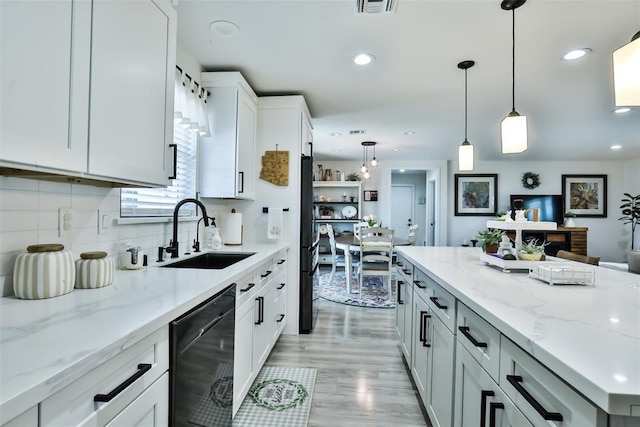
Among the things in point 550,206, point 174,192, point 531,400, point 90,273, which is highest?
point 550,206

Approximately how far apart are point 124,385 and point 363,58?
2499 millimetres

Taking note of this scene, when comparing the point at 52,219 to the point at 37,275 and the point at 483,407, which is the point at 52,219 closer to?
the point at 37,275

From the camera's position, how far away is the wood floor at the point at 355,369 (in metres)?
1.98

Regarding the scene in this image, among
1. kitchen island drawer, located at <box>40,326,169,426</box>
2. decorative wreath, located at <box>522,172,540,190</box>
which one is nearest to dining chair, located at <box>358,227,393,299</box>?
kitchen island drawer, located at <box>40,326,169,426</box>

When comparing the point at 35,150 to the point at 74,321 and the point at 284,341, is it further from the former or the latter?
the point at 284,341

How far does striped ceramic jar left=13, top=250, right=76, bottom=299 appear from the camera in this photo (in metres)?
1.09

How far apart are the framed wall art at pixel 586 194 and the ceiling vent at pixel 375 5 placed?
7.74m

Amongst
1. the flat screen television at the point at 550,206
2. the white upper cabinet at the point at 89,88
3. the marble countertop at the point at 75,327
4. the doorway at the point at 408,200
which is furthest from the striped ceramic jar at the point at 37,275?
the doorway at the point at 408,200

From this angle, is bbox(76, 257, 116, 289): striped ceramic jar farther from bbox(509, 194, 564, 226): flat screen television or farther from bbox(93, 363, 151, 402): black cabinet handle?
bbox(509, 194, 564, 226): flat screen television

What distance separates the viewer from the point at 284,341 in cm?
311

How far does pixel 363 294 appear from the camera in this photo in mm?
4895

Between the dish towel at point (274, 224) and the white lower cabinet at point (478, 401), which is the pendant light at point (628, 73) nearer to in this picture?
the white lower cabinet at point (478, 401)

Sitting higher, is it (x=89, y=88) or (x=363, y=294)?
(x=89, y=88)

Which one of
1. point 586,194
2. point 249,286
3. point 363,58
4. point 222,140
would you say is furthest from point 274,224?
point 586,194
